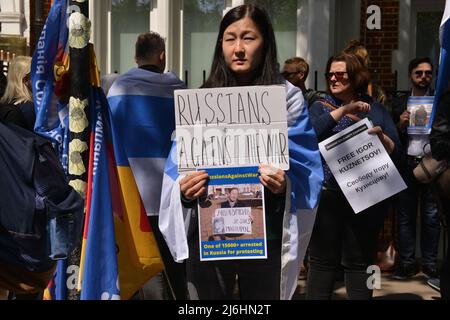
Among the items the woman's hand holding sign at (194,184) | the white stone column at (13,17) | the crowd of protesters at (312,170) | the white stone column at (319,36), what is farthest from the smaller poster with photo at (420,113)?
the white stone column at (13,17)

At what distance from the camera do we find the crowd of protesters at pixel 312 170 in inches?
145

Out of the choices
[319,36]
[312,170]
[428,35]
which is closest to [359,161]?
[312,170]

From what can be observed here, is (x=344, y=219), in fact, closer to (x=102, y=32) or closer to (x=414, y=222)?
(x=414, y=222)

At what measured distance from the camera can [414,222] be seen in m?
7.93

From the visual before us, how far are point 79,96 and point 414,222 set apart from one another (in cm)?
463

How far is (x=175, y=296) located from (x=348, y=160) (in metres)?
1.53

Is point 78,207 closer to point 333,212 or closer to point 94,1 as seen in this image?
point 333,212

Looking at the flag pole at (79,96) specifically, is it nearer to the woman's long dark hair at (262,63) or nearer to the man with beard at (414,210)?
the woman's long dark hair at (262,63)

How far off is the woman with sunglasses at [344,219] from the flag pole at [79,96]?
177 cm

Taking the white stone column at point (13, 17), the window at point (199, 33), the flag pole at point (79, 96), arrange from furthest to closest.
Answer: the white stone column at point (13, 17)
the window at point (199, 33)
the flag pole at point (79, 96)

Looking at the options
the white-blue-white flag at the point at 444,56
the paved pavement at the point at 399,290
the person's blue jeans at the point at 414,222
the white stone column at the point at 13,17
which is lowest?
the paved pavement at the point at 399,290

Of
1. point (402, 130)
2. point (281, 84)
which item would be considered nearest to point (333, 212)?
point (281, 84)

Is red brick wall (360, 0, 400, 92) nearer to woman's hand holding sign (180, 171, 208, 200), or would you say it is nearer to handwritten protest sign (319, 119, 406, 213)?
handwritten protest sign (319, 119, 406, 213)

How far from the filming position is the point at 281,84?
3.74 m
